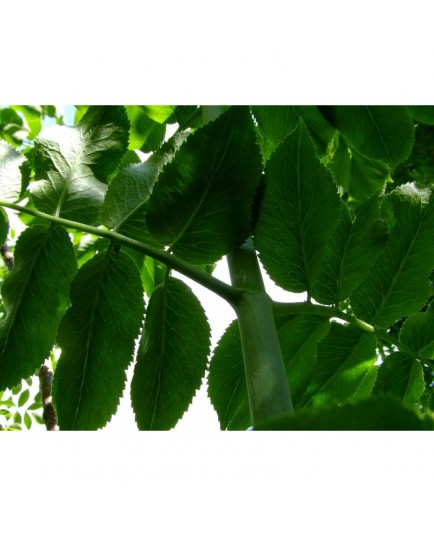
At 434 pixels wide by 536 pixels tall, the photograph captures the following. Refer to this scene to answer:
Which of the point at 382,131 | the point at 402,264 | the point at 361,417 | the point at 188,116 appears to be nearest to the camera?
the point at 361,417

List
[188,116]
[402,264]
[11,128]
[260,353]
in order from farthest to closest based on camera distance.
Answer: [11,128] → [188,116] → [402,264] → [260,353]

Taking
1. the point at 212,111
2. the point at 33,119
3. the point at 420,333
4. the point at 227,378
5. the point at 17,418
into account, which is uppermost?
the point at 33,119

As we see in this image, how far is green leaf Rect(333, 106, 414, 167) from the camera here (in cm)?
96

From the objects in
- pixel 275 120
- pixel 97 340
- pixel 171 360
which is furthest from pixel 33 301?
pixel 275 120

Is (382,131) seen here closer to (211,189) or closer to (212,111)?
(212,111)

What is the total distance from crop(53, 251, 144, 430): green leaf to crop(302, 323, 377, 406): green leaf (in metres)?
0.27

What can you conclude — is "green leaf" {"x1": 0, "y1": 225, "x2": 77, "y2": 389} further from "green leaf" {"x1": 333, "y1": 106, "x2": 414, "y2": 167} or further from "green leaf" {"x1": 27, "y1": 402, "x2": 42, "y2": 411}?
"green leaf" {"x1": 27, "y1": 402, "x2": 42, "y2": 411}

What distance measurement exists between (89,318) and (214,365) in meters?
0.18

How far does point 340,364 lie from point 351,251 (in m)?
0.21

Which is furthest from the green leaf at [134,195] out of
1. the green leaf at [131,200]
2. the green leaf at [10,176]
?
the green leaf at [10,176]

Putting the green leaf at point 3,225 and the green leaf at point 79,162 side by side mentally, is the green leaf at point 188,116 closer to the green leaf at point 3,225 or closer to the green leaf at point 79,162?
the green leaf at point 79,162

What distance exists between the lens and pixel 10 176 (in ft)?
2.79

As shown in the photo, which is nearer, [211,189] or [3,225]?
[211,189]
